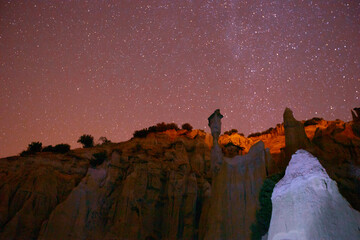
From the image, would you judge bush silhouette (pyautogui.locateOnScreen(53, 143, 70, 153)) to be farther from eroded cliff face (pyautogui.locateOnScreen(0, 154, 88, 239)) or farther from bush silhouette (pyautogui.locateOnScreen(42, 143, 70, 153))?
eroded cliff face (pyautogui.locateOnScreen(0, 154, 88, 239))

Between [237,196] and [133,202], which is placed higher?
[237,196]

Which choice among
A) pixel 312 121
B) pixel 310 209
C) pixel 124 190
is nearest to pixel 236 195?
pixel 310 209

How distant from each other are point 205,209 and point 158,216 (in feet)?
17.0

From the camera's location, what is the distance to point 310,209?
12.5 metres

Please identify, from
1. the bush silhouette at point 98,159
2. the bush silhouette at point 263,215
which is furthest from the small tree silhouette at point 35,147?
the bush silhouette at point 263,215

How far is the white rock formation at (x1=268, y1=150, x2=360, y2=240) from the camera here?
1181 cm

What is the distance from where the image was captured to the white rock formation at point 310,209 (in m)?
11.8

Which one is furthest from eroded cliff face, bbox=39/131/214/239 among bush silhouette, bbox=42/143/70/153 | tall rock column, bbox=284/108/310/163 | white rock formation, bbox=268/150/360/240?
white rock formation, bbox=268/150/360/240

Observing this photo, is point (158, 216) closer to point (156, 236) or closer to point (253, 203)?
point (156, 236)

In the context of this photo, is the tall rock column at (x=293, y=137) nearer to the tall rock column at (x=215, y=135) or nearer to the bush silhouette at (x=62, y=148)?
the tall rock column at (x=215, y=135)

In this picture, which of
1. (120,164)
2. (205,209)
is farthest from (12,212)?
(205,209)

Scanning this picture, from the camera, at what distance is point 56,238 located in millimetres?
26719

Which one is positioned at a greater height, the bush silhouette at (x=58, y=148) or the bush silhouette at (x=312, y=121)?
the bush silhouette at (x=312, y=121)

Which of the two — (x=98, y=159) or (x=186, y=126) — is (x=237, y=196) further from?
(x=186, y=126)
